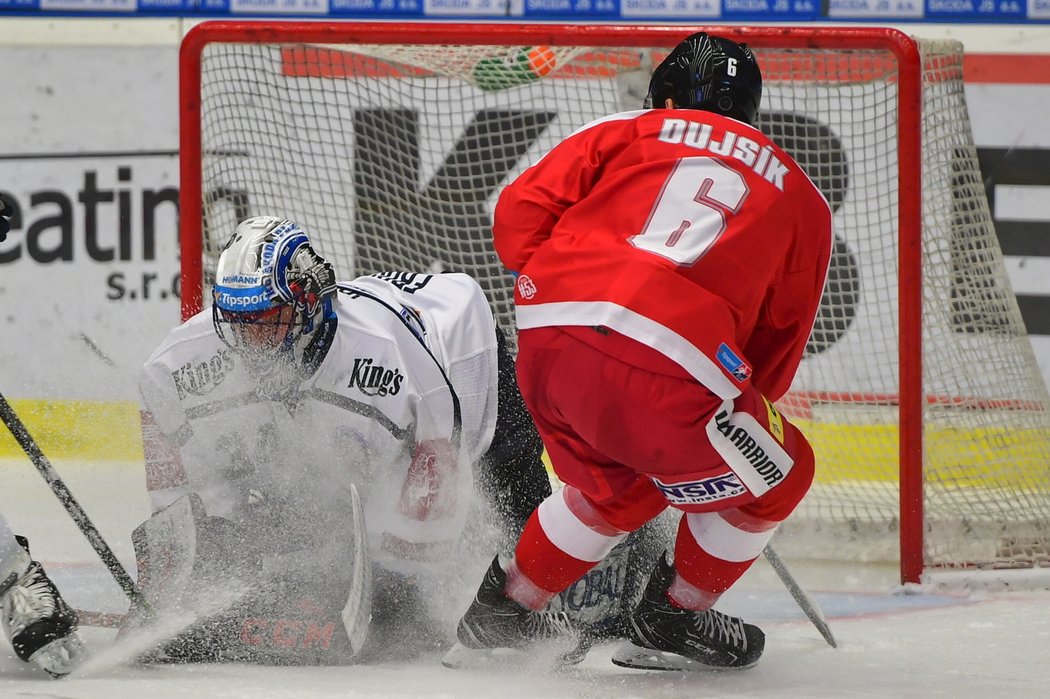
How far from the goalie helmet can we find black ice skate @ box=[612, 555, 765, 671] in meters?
0.75

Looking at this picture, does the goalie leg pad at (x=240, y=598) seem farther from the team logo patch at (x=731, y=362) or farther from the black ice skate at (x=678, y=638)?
the team logo patch at (x=731, y=362)

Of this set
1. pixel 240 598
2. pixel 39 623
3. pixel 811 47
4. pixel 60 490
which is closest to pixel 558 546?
pixel 240 598

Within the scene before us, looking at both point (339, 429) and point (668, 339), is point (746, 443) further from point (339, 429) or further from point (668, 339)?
point (339, 429)

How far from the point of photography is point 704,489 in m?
2.12

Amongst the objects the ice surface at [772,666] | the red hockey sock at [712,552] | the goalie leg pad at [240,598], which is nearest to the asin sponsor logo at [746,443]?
the red hockey sock at [712,552]

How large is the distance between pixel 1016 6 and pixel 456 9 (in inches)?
76.3

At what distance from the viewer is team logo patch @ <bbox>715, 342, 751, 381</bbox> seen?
204cm

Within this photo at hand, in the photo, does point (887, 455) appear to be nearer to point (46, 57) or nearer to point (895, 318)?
point (895, 318)

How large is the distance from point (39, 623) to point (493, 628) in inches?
29.5

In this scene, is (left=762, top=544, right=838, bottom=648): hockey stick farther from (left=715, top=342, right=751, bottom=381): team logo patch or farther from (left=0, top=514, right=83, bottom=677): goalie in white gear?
(left=0, top=514, right=83, bottom=677): goalie in white gear

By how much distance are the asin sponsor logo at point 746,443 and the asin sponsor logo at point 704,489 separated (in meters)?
0.04

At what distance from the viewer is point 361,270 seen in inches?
150

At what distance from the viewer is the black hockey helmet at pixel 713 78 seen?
223 cm

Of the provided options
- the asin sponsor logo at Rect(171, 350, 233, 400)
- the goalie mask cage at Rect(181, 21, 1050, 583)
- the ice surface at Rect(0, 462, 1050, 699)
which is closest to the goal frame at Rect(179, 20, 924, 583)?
the goalie mask cage at Rect(181, 21, 1050, 583)
